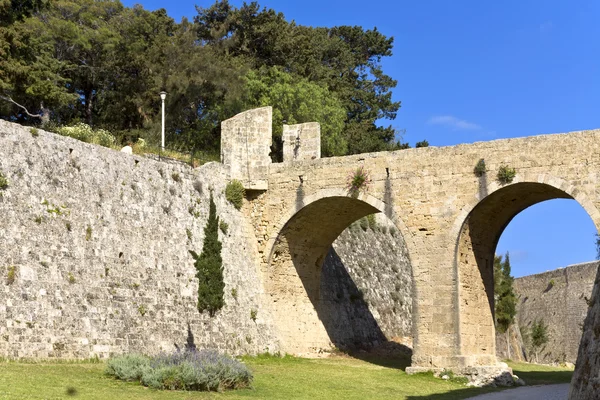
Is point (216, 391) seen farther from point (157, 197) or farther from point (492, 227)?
point (492, 227)

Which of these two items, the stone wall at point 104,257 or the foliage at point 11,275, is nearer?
the foliage at point 11,275

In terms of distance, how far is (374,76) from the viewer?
5709 cm

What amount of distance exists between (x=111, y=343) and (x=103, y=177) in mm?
4536

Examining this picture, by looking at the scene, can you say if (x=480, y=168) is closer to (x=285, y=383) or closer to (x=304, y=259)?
(x=304, y=259)

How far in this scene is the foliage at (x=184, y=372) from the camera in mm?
16078

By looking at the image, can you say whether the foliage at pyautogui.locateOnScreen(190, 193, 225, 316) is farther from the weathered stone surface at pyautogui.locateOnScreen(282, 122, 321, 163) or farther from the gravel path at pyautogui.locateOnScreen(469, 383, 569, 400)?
the gravel path at pyautogui.locateOnScreen(469, 383, 569, 400)

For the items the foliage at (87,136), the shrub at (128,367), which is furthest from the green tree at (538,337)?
the shrub at (128,367)

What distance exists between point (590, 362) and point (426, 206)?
54.5ft

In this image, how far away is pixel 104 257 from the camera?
2070 centimetres

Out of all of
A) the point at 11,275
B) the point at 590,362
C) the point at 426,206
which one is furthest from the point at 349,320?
the point at 590,362

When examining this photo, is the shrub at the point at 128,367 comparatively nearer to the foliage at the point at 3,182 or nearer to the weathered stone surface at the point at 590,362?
the foliage at the point at 3,182

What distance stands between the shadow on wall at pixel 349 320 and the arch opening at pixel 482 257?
4.57 metres

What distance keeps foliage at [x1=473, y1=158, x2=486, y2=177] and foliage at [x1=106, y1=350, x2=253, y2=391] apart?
32.6 ft

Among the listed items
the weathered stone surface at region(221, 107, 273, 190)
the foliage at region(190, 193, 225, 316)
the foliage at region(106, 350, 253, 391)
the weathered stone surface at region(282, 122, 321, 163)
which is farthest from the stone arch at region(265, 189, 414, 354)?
the foliage at region(106, 350, 253, 391)
